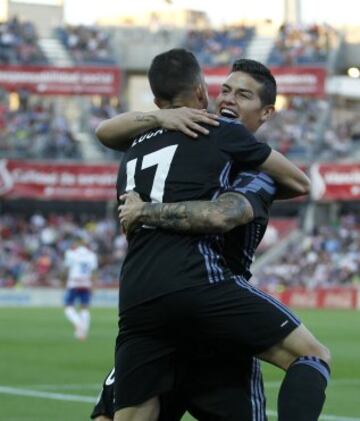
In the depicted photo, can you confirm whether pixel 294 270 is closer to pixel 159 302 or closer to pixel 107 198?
pixel 107 198

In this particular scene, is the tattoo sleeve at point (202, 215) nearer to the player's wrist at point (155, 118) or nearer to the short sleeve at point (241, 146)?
the short sleeve at point (241, 146)

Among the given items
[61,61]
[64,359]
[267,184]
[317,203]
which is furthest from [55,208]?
[267,184]

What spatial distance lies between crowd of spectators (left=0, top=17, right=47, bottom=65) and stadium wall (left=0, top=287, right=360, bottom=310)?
10920 mm

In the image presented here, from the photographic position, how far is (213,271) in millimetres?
5484

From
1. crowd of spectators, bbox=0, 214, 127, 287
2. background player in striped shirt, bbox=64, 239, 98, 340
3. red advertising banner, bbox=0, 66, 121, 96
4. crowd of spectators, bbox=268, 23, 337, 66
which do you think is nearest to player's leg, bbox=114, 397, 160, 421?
background player in striped shirt, bbox=64, 239, 98, 340

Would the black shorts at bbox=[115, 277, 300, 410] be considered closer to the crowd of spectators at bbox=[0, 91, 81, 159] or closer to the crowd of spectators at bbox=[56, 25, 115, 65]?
the crowd of spectators at bbox=[0, 91, 81, 159]

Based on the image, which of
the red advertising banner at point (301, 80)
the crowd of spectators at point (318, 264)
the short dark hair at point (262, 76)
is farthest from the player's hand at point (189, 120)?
the red advertising banner at point (301, 80)

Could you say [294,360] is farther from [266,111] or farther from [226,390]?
[266,111]

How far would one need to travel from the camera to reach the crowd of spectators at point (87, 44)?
4844 cm

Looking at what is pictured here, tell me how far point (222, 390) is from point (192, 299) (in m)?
0.57

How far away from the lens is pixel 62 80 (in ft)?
149

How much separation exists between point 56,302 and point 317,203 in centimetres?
1065

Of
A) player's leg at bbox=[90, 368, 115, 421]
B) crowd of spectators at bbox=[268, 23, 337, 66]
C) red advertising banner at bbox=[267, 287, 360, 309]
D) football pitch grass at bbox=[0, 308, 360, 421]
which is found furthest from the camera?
crowd of spectators at bbox=[268, 23, 337, 66]

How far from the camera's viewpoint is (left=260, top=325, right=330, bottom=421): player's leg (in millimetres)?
5363
